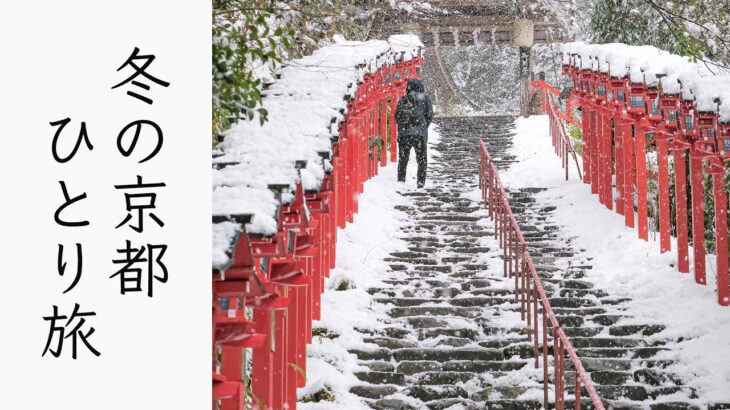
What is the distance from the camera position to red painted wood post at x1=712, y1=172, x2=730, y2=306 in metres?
9.90

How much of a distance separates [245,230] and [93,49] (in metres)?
1.17

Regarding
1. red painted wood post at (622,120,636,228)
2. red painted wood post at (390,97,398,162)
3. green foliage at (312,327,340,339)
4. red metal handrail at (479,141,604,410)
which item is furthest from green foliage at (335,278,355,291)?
red painted wood post at (390,97,398,162)

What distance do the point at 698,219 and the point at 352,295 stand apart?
12.7 ft

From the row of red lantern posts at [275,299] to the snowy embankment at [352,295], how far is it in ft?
0.70

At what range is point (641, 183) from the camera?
12.5 meters

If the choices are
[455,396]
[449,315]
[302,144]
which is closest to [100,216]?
[302,144]

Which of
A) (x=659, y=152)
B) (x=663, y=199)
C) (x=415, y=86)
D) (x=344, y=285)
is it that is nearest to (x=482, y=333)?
(x=344, y=285)

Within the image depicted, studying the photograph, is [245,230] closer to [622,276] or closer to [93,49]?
[93,49]

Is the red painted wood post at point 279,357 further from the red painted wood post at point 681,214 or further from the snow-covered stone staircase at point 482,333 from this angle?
the red painted wood post at point 681,214

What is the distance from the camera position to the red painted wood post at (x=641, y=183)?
1228 centimetres

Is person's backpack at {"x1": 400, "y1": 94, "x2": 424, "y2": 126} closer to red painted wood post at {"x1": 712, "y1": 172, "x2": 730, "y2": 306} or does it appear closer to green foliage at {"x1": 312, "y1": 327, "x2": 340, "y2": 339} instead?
red painted wood post at {"x1": 712, "y1": 172, "x2": 730, "y2": 306}

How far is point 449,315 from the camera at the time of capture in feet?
34.2

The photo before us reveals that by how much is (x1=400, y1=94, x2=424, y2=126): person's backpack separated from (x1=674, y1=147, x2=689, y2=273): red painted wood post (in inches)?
211

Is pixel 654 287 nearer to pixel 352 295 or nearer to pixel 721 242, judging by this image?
pixel 721 242
